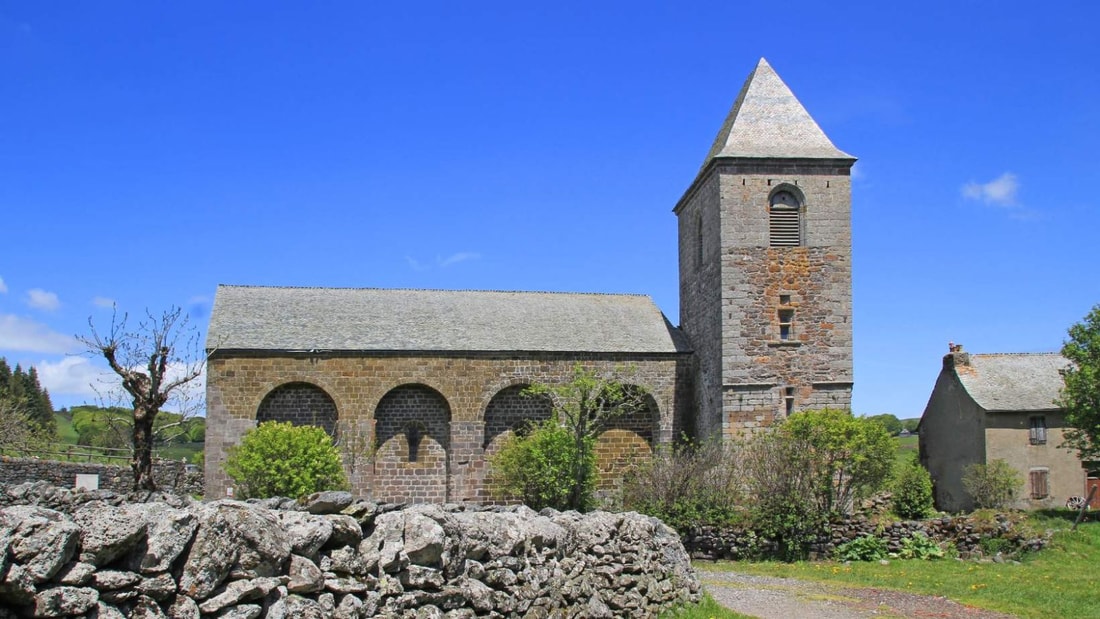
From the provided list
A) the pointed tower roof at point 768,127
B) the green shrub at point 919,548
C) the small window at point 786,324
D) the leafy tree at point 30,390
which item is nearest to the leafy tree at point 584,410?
the small window at point 786,324

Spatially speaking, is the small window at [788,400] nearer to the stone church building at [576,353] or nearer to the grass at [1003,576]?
the stone church building at [576,353]

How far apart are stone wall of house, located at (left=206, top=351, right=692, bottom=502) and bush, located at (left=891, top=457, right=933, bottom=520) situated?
717 cm

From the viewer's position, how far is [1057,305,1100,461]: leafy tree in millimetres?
32938

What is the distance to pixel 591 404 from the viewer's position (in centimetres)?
2978

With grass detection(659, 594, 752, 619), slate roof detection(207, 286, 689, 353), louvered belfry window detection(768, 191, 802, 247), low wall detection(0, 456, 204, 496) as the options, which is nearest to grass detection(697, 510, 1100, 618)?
grass detection(659, 594, 752, 619)

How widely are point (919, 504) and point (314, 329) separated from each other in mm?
19731

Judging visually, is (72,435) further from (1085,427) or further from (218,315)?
(1085,427)

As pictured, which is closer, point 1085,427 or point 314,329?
point 314,329

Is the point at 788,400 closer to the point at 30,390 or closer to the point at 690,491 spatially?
the point at 690,491

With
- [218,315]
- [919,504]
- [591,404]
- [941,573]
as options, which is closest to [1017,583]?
[941,573]

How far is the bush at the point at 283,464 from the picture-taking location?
86.0 feet

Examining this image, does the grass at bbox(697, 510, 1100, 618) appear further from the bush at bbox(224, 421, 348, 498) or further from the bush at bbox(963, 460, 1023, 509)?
the bush at bbox(224, 421, 348, 498)

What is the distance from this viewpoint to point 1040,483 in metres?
35.5

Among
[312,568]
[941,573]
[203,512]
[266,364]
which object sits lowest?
[941,573]
